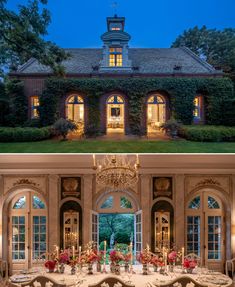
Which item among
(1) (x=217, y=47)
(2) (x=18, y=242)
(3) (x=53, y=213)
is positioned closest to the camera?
(1) (x=217, y=47)

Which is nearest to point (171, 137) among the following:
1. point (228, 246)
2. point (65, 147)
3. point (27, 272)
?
point (65, 147)

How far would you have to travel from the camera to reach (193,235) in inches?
402

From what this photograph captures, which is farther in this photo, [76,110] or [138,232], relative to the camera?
[138,232]

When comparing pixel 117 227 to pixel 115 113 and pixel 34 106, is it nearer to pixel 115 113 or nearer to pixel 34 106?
pixel 115 113

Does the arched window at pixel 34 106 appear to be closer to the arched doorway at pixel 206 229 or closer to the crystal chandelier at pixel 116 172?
the crystal chandelier at pixel 116 172

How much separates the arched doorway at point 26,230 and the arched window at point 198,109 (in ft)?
22.2

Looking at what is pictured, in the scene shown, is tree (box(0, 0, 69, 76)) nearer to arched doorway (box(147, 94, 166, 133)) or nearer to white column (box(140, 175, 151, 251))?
arched doorway (box(147, 94, 166, 133))

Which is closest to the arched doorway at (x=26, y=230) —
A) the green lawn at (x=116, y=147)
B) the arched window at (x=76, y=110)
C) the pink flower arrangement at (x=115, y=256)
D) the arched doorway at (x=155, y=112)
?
the pink flower arrangement at (x=115, y=256)

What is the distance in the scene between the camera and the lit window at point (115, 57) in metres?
4.28

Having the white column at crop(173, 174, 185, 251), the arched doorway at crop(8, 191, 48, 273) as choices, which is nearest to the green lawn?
the white column at crop(173, 174, 185, 251)

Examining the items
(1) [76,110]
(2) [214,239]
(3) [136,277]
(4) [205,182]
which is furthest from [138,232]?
(1) [76,110]

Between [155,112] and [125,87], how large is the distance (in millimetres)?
481

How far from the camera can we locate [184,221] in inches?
397

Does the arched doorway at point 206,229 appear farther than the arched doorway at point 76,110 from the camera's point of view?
Yes
